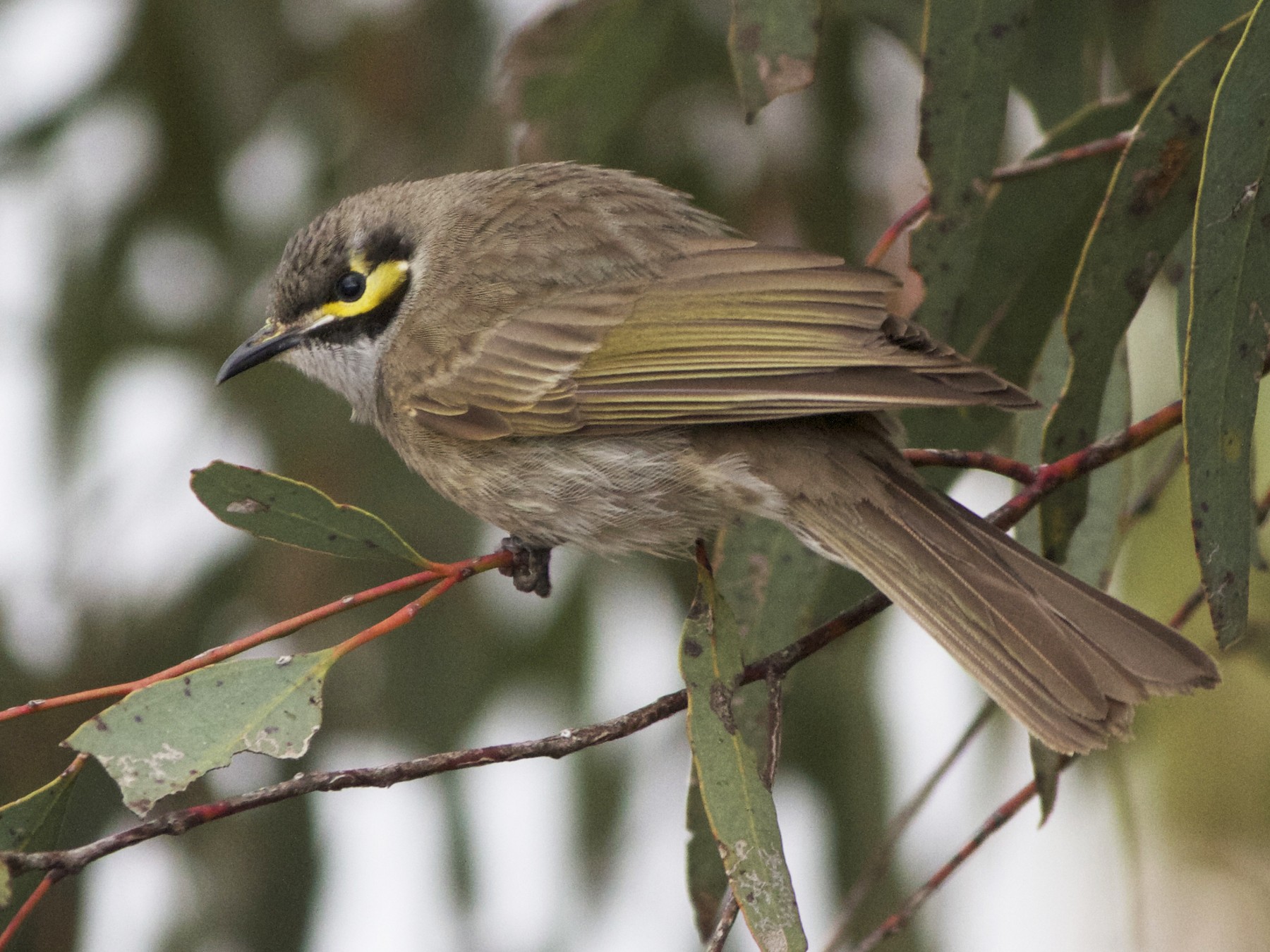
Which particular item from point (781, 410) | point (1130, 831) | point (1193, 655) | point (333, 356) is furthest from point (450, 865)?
point (1193, 655)

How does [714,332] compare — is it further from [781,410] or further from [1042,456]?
[1042,456]

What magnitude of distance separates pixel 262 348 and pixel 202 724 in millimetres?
1292

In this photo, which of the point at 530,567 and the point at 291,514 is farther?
the point at 530,567

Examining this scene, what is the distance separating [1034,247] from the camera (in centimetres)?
276

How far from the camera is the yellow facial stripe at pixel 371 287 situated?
308 centimetres

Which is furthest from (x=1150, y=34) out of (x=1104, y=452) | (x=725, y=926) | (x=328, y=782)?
(x=328, y=782)

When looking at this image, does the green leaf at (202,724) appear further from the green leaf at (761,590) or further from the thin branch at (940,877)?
the thin branch at (940,877)

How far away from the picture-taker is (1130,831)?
286 centimetres

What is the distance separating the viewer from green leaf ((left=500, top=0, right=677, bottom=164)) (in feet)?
10.9

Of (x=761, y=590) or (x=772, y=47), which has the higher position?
(x=772, y=47)

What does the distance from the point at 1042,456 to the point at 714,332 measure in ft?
1.87

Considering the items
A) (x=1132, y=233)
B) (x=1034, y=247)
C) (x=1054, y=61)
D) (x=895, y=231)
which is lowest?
(x=1132, y=233)

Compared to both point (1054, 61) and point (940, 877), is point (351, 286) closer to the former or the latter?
point (1054, 61)

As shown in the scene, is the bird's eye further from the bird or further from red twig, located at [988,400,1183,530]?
red twig, located at [988,400,1183,530]
